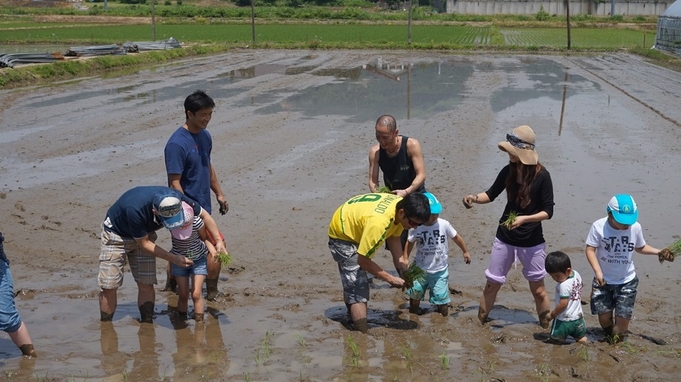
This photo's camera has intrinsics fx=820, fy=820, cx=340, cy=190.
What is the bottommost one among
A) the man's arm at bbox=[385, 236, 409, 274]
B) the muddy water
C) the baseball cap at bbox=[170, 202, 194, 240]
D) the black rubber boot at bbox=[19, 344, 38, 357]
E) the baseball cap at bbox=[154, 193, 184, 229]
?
the muddy water

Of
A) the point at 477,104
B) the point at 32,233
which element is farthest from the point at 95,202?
the point at 477,104

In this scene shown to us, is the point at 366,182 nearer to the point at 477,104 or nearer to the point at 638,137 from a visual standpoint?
the point at 638,137

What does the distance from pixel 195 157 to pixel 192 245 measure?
87cm

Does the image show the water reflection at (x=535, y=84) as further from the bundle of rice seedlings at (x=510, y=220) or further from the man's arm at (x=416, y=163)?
the bundle of rice seedlings at (x=510, y=220)

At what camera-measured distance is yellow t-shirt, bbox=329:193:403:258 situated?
606cm

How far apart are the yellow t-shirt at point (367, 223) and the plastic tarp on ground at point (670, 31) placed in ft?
127

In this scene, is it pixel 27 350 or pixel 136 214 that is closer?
pixel 27 350

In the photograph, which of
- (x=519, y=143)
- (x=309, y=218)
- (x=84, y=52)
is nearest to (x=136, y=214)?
(x=519, y=143)

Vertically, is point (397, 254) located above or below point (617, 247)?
below

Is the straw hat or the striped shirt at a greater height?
the straw hat

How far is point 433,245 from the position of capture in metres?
6.90

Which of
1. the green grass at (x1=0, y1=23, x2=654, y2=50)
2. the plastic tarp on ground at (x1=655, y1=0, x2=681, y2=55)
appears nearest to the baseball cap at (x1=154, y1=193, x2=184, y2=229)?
the plastic tarp on ground at (x1=655, y1=0, x2=681, y2=55)

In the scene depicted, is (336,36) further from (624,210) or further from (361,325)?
(624,210)

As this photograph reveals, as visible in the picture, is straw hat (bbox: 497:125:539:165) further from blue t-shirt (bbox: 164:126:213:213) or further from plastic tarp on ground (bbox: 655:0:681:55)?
plastic tarp on ground (bbox: 655:0:681:55)
